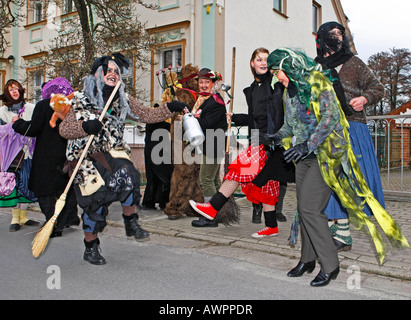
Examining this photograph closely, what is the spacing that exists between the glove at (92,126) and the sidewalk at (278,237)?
205 cm

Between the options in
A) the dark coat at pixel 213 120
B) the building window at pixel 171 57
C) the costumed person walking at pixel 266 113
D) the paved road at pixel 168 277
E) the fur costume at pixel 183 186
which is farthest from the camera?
the building window at pixel 171 57

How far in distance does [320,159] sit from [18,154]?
4.16 m

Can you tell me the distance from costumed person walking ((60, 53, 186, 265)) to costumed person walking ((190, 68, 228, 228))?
1396 millimetres

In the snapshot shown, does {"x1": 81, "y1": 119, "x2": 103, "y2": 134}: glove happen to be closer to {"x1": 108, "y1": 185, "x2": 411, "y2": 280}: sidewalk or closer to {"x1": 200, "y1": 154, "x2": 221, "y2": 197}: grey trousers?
{"x1": 108, "y1": 185, "x2": 411, "y2": 280}: sidewalk

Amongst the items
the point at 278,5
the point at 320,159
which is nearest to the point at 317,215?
the point at 320,159

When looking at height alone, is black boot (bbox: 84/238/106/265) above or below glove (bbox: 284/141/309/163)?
below

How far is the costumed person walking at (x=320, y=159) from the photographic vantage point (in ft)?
10.5

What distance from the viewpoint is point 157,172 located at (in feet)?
21.5

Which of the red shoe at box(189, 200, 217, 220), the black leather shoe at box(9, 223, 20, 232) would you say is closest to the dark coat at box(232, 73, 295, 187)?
the red shoe at box(189, 200, 217, 220)

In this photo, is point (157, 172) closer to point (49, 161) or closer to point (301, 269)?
point (49, 161)

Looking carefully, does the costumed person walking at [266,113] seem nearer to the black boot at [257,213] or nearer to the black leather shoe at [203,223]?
the black leather shoe at [203,223]

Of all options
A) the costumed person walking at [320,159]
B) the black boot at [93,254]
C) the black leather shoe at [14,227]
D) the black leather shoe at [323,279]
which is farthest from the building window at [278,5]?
the black leather shoe at [323,279]

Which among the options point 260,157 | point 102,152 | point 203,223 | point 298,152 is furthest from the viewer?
point 203,223

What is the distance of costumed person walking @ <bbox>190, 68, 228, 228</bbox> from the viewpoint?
5352mm
